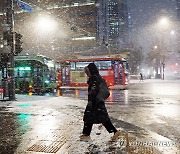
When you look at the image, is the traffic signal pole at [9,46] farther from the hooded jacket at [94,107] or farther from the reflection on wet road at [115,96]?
the hooded jacket at [94,107]

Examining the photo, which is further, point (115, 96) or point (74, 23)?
point (74, 23)

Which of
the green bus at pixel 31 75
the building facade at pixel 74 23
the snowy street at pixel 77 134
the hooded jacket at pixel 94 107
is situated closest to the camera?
the snowy street at pixel 77 134

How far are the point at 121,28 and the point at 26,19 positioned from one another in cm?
5105

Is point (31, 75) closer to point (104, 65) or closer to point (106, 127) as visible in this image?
point (104, 65)

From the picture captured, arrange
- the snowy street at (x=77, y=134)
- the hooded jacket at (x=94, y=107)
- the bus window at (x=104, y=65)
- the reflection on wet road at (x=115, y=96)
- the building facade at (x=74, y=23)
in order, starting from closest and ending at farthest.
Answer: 1. the snowy street at (x=77, y=134)
2. the hooded jacket at (x=94, y=107)
3. the reflection on wet road at (x=115, y=96)
4. the bus window at (x=104, y=65)
5. the building facade at (x=74, y=23)

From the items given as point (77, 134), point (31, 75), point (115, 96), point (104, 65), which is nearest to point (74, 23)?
point (104, 65)

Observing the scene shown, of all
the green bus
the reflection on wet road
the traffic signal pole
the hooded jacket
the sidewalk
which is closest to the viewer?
the sidewalk

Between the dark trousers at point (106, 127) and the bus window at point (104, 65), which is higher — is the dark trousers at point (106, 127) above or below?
below

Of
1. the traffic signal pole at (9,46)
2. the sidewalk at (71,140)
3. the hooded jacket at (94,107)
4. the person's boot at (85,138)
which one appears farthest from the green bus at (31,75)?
the hooded jacket at (94,107)

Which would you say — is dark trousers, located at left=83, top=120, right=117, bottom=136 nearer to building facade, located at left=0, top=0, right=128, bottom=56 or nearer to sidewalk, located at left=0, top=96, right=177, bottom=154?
sidewalk, located at left=0, top=96, right=177, bottom=154

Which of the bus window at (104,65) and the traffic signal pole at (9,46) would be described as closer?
the traffic signal pole at (9,46)

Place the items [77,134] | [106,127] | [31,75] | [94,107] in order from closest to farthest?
1. [94,107]
2. [106,127]
3. [77,134]
4. [31,75]

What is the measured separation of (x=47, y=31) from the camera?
63.7 metres

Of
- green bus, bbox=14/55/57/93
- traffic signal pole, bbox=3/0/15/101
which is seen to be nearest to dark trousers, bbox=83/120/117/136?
traffic signal pole, bbox=3/0/15/101
